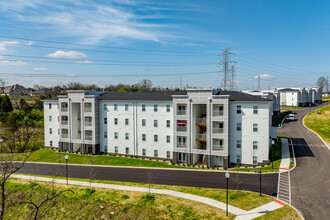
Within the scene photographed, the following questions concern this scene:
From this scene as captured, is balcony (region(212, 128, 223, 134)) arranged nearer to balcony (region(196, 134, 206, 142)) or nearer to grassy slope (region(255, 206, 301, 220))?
balcony (region(196, 134, 206, 142))

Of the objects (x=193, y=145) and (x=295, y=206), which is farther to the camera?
(x=193, y=145)

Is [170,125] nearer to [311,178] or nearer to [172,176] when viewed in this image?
[172,176]

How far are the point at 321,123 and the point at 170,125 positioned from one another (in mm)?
53913

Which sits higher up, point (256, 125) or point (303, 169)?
point (256, 125)

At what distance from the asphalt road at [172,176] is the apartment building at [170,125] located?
4901 mm

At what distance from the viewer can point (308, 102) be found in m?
118

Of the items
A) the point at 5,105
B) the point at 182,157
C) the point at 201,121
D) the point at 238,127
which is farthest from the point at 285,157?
Result: the point at 5,105

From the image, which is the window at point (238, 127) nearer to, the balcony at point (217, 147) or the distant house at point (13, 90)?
the balcony at point (217, 147)

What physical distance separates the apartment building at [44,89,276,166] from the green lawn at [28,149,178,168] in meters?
2.23

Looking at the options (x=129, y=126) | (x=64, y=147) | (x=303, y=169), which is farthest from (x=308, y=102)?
(x=64, y=147)

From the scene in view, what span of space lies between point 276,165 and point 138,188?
2278 centimetres

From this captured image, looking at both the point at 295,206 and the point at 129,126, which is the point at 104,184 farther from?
the point at 295,206

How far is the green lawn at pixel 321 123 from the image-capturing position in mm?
59872

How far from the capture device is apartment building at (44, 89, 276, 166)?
39531 millimetres
